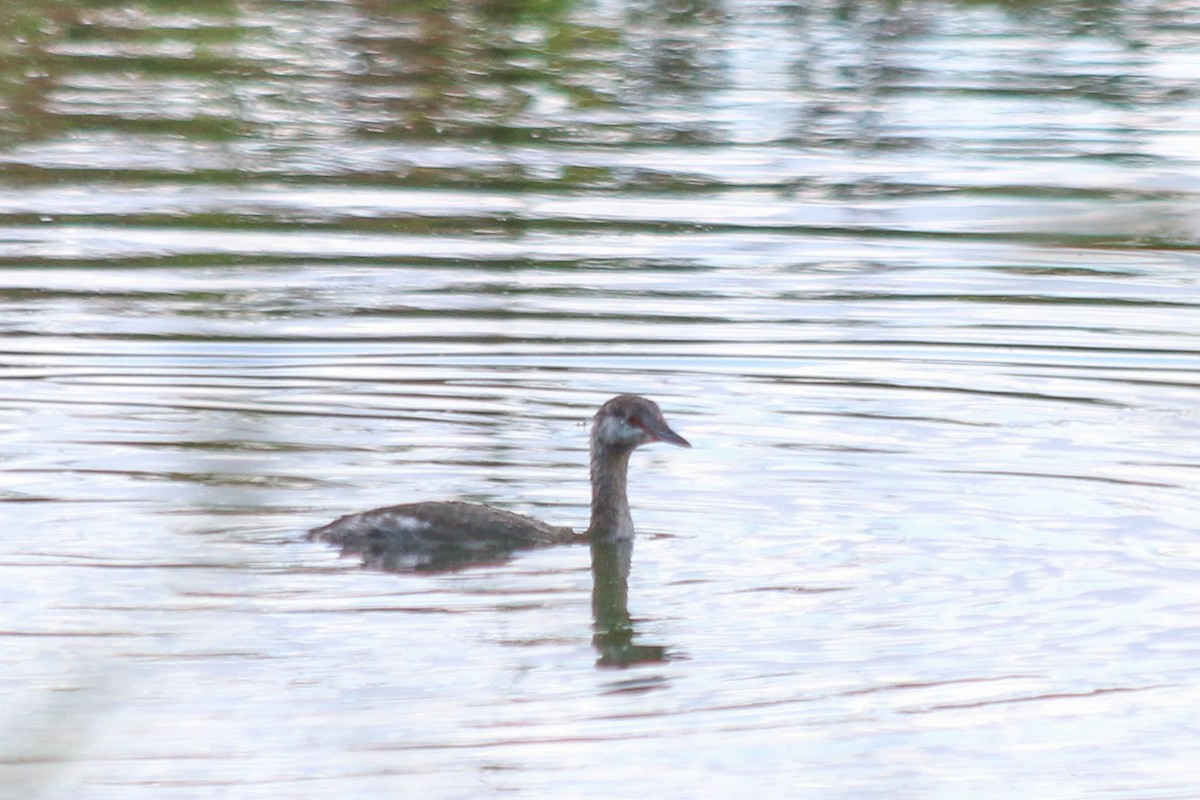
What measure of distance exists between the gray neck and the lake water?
14 centimetres

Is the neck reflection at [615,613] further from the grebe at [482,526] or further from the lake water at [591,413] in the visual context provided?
the grebe at [482,526]

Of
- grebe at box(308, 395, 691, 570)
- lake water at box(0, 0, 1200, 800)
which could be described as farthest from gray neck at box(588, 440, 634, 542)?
lake water at box(0, 0, 1200, 800)

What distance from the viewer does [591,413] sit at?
11180mm

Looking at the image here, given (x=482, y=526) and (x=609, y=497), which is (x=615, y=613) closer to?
(x=482, y=526)

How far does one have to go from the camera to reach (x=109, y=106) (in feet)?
64.6

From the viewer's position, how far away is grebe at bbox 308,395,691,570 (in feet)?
29.5

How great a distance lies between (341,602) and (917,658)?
2.06 meters

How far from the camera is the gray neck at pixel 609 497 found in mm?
9438

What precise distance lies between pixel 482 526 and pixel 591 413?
2169 mm

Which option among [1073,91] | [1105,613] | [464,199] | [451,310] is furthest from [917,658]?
[1073,91]

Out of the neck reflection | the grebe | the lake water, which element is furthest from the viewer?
the grebe

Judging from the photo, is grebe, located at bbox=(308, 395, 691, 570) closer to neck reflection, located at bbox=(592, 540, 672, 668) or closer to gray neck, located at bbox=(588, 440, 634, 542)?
gray neck, located at bbox=(588, 440, 634, 542)

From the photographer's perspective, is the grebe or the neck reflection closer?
the neck reflection

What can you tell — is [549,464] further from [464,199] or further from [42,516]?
[464,199]
